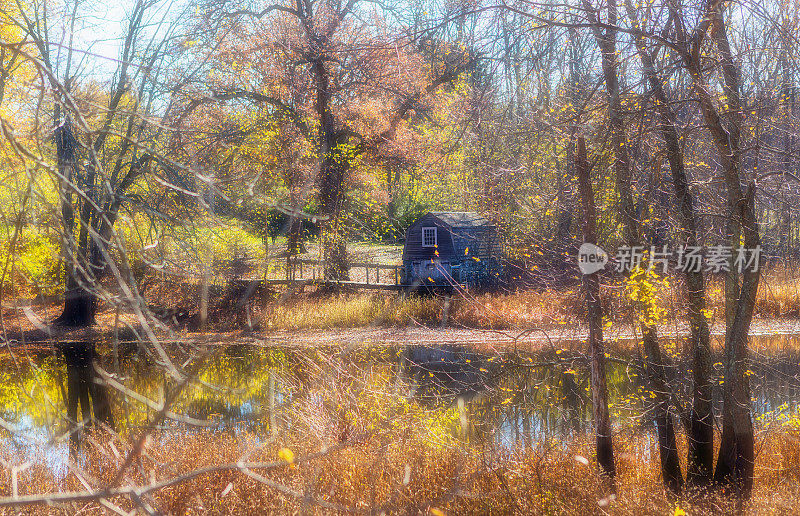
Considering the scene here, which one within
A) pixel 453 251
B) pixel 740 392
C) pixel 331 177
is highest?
pixel 331 177

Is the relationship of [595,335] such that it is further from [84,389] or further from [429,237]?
[429,237]

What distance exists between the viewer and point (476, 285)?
78.1ft

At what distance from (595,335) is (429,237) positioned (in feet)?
57.4

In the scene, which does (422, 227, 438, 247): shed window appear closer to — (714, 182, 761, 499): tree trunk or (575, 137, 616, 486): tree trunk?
(575, 137, 616, 486): tree trunk

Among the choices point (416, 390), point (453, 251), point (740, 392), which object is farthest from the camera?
point (453, 251)

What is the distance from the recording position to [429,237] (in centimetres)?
2506

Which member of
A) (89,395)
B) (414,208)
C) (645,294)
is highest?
(414,208)

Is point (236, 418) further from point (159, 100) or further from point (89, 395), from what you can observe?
point (159, 100)

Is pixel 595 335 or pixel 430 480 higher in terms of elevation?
pixel 595 335

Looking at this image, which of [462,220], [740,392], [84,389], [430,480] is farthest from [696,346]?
[462,220]

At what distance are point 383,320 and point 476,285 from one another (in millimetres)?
4044

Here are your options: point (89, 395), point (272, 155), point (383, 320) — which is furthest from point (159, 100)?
point (383, 320)

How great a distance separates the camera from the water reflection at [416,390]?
9.36 metres

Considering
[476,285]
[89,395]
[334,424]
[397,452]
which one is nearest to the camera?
[397,452]
